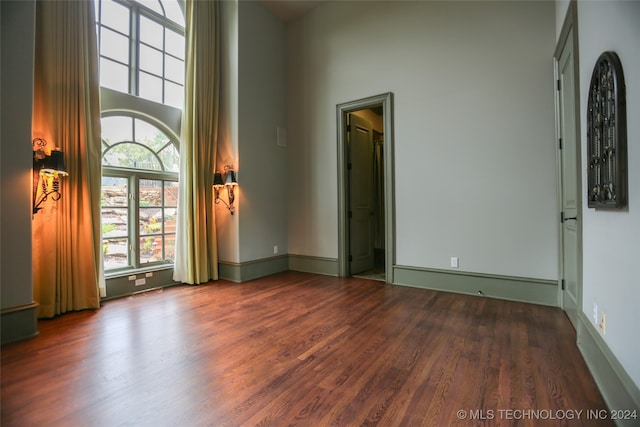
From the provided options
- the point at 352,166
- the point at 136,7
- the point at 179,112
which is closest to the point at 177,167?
the point at 179,112

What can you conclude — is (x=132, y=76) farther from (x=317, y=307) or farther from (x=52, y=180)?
(x=317, y=307)

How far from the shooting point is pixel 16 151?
8.44 ft

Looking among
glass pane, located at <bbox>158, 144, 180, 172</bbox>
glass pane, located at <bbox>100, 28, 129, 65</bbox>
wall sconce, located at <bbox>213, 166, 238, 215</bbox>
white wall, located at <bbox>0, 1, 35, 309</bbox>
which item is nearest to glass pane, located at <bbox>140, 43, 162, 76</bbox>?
glass pane, located at <bbox>100, 28, 129, 65</bbox>

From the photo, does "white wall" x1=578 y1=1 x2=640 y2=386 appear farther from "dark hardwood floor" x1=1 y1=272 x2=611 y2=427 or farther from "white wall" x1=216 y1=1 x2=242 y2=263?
"white wall" x1=216 y1=1 x2=242 y2=263

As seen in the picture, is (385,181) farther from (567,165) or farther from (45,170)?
(45,170)

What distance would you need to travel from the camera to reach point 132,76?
3.92m

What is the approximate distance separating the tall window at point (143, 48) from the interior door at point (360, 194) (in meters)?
2.71

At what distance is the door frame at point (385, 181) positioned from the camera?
4.33m

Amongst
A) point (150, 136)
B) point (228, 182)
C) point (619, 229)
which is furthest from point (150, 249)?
point (619, 229)

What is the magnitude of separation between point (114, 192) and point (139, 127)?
90cm

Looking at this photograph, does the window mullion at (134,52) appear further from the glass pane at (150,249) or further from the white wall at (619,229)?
the white wall at (619,229)

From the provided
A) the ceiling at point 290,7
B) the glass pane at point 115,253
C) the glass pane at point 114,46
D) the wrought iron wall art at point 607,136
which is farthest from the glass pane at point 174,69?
the wrought iron wall art at point 607,136

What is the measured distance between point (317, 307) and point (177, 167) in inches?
112

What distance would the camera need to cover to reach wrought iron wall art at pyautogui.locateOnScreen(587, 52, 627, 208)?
1493mm
